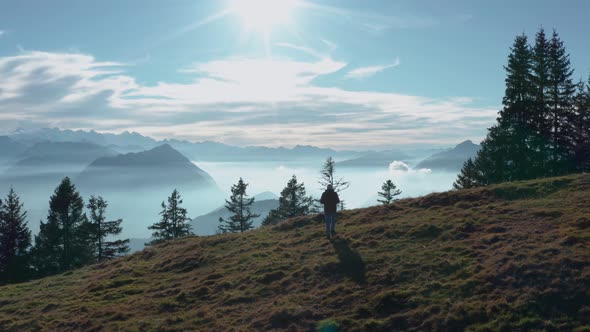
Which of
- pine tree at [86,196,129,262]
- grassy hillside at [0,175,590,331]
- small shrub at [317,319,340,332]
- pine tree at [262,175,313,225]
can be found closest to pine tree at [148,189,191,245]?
pine tree at [86,196,129,262]

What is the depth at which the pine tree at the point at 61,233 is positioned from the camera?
5006 centimetres

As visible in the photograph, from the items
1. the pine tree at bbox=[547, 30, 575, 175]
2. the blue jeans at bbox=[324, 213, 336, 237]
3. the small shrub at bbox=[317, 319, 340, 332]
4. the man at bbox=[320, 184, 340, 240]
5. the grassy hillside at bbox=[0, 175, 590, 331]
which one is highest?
the pine tree at bbox=[547, 30, 575, 175]

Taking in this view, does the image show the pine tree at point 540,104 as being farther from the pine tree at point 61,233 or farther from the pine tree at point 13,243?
the pine tree at point 13,243

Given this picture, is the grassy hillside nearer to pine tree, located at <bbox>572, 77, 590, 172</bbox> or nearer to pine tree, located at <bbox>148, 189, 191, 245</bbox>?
pine tree, located at <bbox>572, 77, 590, 172</bbox>

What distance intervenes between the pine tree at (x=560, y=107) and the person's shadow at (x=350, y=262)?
3464cm

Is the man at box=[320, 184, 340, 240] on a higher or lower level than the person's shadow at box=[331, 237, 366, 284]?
higher

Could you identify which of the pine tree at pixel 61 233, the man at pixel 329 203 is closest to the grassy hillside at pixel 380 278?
the man at pixel 329 203

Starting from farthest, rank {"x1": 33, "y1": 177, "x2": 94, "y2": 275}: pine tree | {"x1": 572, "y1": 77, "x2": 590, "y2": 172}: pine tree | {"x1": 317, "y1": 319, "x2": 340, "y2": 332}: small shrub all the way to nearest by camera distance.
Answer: {"x1": 33, "y1": 177, "x2": 94, "y2": 275}: pine tree < {"x1": 572, "y1": 77, "x2": 590, "y2": 172}: pine tree < {"x1": 317, "y1": 319, "x2": 340, "y2": 332}: small shrub

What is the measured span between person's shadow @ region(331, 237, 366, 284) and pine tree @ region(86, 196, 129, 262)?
43826 mm

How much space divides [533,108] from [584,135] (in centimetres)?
570

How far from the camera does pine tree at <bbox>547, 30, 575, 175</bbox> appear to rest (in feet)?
137

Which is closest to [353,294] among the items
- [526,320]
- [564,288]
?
[526,320]

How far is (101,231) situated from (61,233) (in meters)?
4.91

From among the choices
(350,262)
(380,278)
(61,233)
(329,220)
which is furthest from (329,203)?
(61,233)
